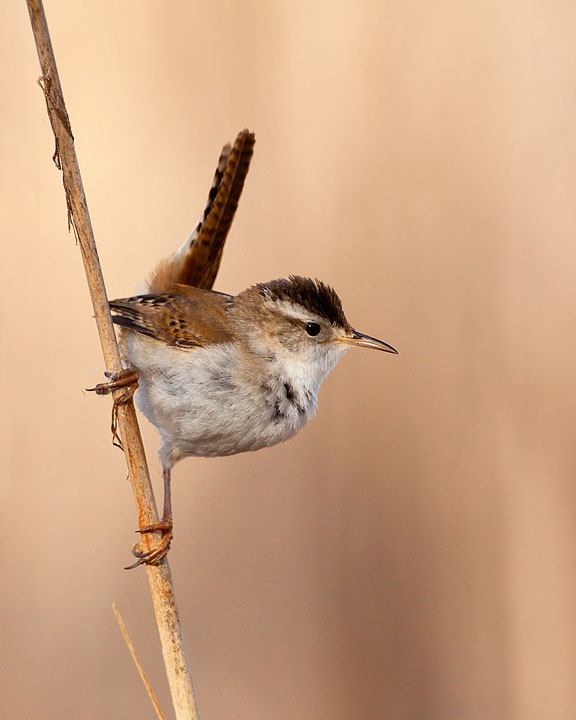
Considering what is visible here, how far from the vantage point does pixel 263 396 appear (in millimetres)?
1643

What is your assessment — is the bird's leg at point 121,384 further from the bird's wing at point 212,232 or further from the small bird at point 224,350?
the bird's wing at point 212,232

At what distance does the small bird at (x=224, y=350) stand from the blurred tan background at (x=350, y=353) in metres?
0.71

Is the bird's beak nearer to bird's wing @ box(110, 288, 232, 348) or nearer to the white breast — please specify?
the white breast

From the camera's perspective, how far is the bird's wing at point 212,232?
69.4 inches

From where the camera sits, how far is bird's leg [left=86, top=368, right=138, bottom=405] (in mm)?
1521

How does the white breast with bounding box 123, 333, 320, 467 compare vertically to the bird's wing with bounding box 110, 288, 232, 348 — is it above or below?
below

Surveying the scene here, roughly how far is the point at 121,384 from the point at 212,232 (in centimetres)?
45

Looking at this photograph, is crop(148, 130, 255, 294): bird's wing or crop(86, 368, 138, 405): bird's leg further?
crop(148, 130, 255, 294): bird's wing

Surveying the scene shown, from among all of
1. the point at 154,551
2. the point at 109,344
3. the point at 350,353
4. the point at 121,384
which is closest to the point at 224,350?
the point at 121,384

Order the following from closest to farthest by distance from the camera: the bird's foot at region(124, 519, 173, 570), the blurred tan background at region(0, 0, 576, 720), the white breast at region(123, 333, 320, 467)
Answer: the bird's foot at region(124, 519, 173, 570)
the white breast at region(123, 333, 320, 467)
the blurred tan background at region(0, 0, 576, 720)

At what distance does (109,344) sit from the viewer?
140cm

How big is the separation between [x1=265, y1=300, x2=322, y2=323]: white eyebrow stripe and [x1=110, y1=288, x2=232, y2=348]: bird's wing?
0.13 metres

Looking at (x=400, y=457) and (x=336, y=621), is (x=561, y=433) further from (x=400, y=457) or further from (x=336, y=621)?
(x=336, y=621)

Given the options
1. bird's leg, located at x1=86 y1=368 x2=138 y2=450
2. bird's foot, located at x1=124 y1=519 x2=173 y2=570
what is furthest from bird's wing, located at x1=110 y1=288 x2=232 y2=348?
bird's foot, located at x1=124 y1=519 x2=173 y2=570
